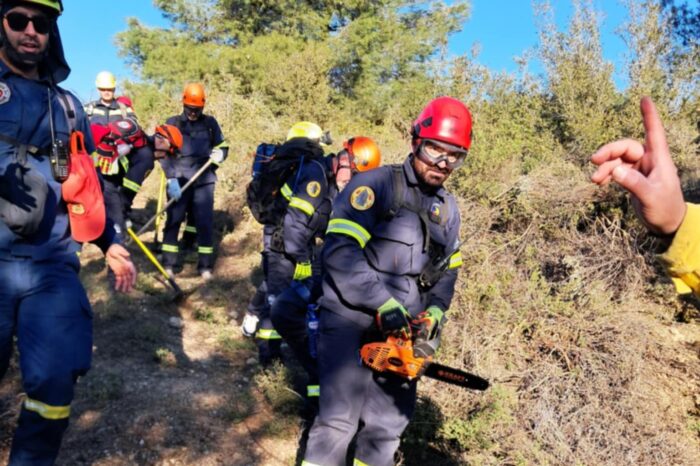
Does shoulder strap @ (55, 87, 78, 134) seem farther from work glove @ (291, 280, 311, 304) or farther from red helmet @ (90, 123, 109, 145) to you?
red helmet @ (90, 123, 109, 145)

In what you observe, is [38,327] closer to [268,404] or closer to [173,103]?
[268,404]

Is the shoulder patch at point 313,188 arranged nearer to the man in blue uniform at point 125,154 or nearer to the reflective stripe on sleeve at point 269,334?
the reflective stripe on sleeve at point 269,334

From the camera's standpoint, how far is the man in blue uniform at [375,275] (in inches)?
122

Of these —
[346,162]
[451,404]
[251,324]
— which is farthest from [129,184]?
[451,404]

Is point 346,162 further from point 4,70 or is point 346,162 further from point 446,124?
point 4,70

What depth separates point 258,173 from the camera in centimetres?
553

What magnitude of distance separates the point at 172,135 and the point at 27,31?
4997 mm

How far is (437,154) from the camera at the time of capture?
3.17 meters

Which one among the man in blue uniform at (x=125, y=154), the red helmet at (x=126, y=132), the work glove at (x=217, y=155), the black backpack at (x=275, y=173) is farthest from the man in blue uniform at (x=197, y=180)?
the black backpack at (x=275, y=173)

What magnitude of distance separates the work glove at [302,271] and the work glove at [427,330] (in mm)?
1727

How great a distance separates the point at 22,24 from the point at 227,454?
3.03 m

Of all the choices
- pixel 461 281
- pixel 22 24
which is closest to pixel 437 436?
pixel 461 281

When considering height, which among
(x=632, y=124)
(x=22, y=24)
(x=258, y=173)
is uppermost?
(x=632, y=124)

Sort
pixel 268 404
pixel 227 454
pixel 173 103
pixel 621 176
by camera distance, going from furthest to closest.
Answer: pixel 173 103 → pixel 268 404 → pixel 227 454 → pixel 621 176
